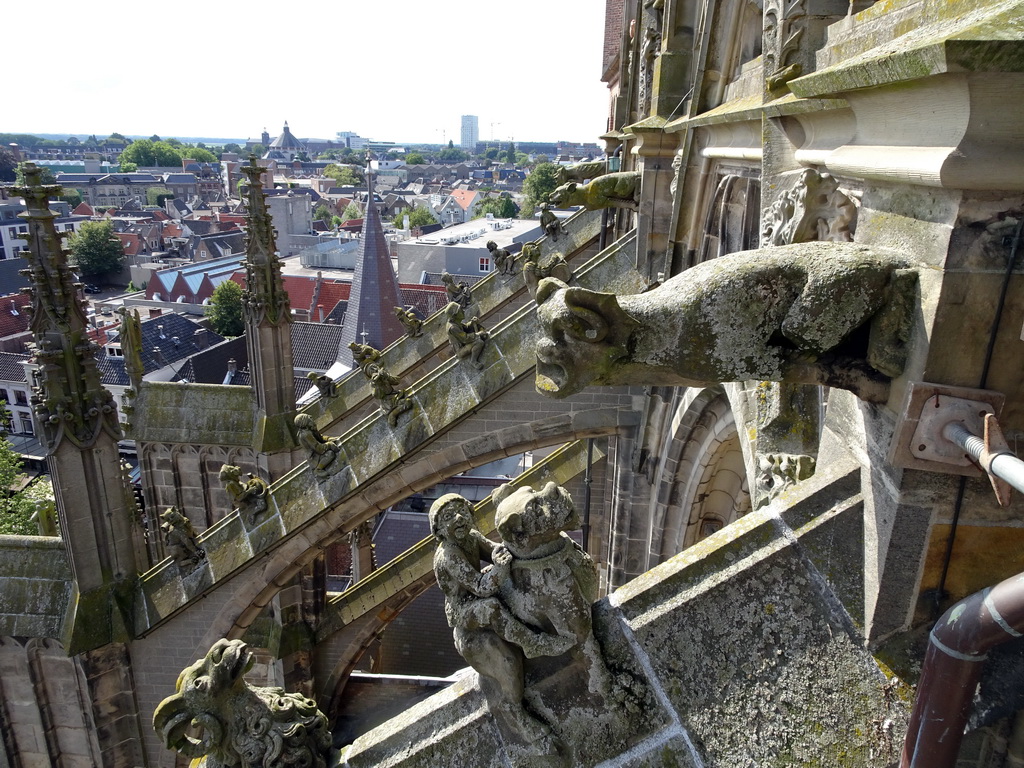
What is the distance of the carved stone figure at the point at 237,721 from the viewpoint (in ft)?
12.3

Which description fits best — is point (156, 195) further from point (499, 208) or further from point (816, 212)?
point (816, 212)

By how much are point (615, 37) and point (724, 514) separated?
895 inches

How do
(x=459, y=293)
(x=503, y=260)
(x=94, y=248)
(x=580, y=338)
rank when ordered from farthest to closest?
1. (x=94, y=248)
2. (x=459, y=293)
3. (x=503, y=260)
4. (x=580, y=338)

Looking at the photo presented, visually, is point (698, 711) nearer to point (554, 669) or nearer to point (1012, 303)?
point (554, 669)

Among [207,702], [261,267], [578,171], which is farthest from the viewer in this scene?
[578,171]

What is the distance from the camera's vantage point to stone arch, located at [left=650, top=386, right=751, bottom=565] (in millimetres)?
6598

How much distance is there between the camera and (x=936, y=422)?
7.39 ft

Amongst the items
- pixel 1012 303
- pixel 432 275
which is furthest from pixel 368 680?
pixel 432 275

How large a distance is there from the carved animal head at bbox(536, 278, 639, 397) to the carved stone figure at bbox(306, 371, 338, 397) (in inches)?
409

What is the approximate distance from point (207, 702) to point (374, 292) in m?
25.8

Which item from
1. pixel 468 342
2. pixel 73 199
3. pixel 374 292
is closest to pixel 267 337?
pixel 468 342

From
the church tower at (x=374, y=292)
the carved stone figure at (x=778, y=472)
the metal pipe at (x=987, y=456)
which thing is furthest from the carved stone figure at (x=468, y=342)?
the church tower at (x=374, y=292)

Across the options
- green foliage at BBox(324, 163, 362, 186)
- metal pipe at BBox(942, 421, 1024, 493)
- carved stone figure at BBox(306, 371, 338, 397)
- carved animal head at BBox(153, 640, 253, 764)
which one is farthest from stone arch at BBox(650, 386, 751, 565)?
green foliage at BBox(324, 163, 362, 186)

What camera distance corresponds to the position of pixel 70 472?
790cm
